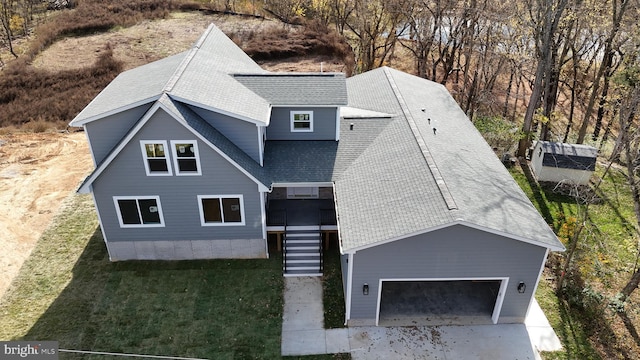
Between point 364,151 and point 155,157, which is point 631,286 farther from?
point 155,157

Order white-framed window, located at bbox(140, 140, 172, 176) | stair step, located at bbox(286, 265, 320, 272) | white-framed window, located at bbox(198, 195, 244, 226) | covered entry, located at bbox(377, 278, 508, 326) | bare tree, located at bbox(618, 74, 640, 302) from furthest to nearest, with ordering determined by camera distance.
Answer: stair step, located at bbox(286, 265, 320, 272) < white-framed window, located at bbox(198, 195, 244, 226) < covered entry, located at bbox(377, 278, 508, 326) < white-framed window, located at bbox(140, 140, 172, 176) < bare tree, located at bbox(618, 74, 640, 302)

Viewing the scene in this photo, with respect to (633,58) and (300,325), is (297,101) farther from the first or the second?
(633,58)

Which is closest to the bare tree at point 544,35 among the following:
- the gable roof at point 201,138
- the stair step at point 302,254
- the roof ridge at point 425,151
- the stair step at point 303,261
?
the roof ridge at point 425,151

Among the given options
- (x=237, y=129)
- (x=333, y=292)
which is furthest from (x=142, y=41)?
(x=333, y=292)

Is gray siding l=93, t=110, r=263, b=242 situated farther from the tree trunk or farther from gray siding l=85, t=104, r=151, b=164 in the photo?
the tree trunk

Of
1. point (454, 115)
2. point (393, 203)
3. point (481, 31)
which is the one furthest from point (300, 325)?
point (481, 31)

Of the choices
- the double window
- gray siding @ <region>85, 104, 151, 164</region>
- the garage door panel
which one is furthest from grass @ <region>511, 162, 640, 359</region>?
gray siding @ <region>85, 104, 151, 164</region>

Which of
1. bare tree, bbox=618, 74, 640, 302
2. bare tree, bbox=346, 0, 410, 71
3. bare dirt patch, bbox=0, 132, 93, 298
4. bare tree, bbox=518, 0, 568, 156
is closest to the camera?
bare tree, bbox=618, 74, 640, 302
